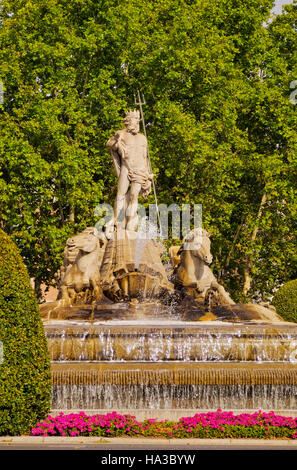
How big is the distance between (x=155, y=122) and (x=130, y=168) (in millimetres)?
10496

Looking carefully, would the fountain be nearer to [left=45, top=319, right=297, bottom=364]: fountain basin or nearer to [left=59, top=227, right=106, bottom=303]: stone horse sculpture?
[left=45, top=319, right=297, bottom=364]: fountain basin

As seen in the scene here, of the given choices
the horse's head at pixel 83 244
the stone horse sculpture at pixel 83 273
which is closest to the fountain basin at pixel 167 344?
the stone horse sculpture at pixel 83 273

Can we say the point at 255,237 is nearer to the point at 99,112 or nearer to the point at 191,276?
the point at 99,112

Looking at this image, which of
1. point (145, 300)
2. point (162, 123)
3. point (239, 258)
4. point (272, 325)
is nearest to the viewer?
point (272, 325)

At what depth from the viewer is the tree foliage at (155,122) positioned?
28078mm

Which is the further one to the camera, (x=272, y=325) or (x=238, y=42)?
(x=238, y=42)

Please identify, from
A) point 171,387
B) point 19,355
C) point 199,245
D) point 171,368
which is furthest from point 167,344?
point 199,245

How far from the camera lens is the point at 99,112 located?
2986 centimetres

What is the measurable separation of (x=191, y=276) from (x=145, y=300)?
3.78 ft

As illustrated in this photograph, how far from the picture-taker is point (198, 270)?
1839cm

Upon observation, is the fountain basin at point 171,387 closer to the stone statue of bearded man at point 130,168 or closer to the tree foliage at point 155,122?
the stone statue of bearded man at point 130,168

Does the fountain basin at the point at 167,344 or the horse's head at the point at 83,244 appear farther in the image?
the horse's head at the point at 83,244

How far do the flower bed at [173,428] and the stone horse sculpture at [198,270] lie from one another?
736 centimetres

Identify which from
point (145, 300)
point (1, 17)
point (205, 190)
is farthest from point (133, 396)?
point (1, 17)
